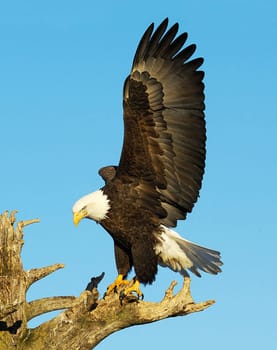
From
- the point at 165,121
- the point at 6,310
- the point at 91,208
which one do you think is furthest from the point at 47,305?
the point at 165,121

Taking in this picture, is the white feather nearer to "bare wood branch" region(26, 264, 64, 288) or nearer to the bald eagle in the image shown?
the bald eagle

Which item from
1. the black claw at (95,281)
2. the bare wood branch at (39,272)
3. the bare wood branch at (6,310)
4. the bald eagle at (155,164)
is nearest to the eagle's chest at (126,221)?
the bald eagle at (155,164)

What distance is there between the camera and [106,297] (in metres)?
7.11

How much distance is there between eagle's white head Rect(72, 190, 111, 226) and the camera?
7.46 meters

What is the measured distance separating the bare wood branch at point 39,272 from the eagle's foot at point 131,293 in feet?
2.19

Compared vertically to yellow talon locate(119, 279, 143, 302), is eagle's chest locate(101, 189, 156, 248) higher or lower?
higher

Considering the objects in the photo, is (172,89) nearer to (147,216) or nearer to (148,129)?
(148,129)

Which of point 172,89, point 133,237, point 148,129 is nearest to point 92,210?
point 133,237

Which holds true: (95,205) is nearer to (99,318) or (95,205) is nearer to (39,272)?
(39,272)

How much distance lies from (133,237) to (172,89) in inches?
64.9

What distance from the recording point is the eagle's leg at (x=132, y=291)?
6960 mm

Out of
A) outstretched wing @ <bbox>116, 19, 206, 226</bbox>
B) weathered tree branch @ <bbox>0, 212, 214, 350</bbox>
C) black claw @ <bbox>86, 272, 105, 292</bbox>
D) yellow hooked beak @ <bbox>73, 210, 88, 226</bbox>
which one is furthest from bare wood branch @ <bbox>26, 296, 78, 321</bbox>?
outstretched wing @ <bbox>116, 19, 206, 226</bbox>

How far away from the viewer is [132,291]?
7203 millimetres

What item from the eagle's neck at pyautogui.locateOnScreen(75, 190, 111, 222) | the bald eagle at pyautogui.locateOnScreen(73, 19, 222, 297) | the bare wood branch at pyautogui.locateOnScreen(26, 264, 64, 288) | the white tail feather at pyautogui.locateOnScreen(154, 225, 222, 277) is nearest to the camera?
the bare wood branch at pyautogui.locateOnScreen(26, 264, 64, 288)
